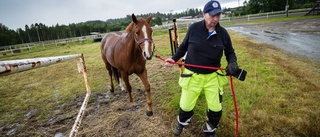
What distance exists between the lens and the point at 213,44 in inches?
94.3

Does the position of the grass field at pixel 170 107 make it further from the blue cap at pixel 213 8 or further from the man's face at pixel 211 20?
the blue cap at pixel 213 8

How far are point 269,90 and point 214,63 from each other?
241cm

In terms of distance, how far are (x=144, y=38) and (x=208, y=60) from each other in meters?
1.27

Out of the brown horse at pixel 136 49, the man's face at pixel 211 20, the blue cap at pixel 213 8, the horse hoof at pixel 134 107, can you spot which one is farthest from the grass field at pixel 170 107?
the blue cap at pixel 213 8

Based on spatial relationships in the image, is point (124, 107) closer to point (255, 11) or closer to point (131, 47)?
point (131, 47)

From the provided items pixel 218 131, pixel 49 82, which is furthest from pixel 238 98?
pixel 49 82

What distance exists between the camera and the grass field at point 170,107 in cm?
302

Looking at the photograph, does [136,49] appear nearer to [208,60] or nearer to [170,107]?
[170,107]

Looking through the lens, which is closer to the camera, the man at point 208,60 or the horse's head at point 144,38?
the man at point 208,60

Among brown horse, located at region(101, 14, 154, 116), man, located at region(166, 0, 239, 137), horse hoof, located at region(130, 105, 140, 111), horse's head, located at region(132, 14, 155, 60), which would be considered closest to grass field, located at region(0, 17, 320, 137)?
horse hoof, located at region(130, 105, 140, 111)

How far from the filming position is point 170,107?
389 centimetres

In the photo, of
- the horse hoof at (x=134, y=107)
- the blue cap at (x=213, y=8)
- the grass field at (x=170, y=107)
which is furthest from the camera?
the horse hoof at (x=134, y=107)

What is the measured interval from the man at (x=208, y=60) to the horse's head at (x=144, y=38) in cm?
72

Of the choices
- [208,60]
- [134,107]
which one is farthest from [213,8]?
[134,107]
